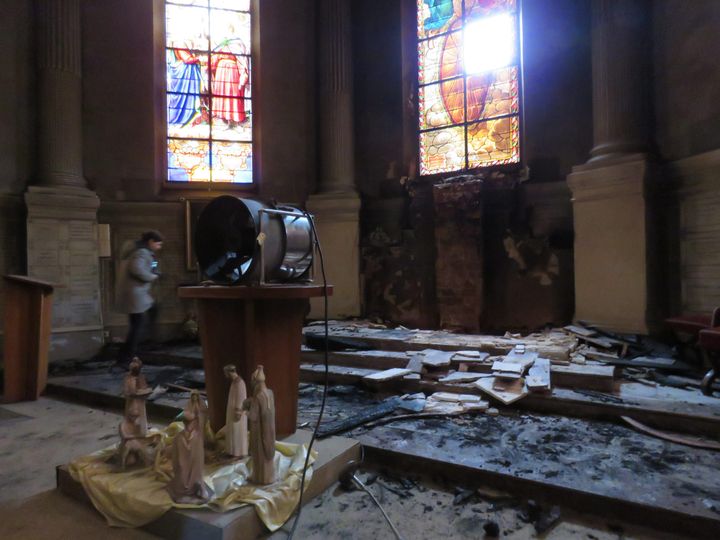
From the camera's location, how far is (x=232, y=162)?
777cm

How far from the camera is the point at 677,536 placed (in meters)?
2.08

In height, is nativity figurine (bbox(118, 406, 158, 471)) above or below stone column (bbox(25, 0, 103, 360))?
below

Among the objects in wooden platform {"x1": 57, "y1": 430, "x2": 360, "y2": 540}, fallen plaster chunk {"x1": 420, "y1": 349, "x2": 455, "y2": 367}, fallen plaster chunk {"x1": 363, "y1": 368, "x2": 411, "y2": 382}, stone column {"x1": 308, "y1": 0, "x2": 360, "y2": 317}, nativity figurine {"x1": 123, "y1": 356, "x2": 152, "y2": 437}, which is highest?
stone column {"x1": 308, "y1": 0, "x2": 360, "y2": 317}

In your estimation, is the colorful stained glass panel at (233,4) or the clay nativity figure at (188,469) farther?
the colorful stained glass panel at (233,4)

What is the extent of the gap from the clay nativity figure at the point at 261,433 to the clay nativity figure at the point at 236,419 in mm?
140

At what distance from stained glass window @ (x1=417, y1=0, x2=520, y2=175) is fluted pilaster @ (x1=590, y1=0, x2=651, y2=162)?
1.29m

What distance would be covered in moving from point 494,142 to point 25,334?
644 centimetres

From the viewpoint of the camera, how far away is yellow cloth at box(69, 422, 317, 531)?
2092 millimetres

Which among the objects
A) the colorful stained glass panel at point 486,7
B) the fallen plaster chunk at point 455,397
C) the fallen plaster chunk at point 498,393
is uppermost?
the colorful stained glass panel at point 486,7

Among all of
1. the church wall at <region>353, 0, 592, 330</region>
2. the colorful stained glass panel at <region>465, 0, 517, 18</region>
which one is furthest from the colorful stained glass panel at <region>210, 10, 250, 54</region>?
A: the colorful stained glass panel at <region>465, 0, 517, 18</region>

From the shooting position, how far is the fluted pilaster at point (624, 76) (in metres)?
5.45

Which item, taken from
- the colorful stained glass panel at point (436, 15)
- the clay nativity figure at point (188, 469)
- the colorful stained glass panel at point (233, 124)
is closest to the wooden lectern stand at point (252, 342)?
the clay nativity figure at point (188, 469)

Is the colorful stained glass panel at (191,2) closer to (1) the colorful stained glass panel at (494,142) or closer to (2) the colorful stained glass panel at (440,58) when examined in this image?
(2) the colorful stained glass panel at (440,58)

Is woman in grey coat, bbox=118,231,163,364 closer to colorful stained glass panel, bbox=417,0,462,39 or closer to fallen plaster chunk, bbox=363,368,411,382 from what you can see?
fallen plaster chunk, bbox=363,368,411,382
